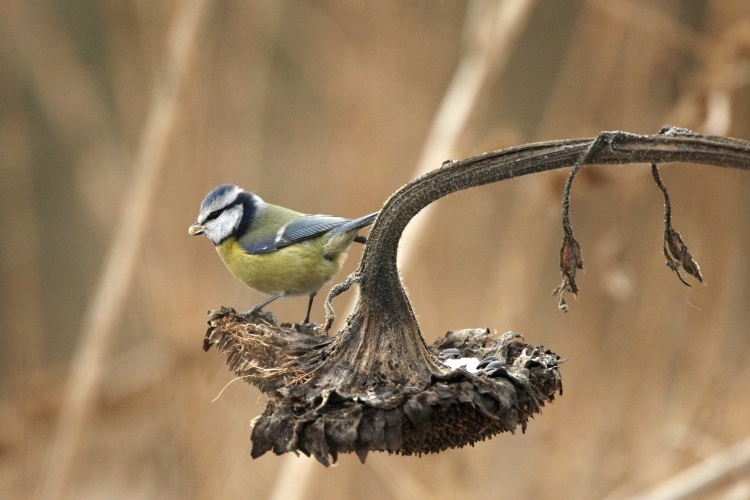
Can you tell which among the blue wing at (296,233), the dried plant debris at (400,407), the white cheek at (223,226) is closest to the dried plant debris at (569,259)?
the dried plant debris at (400,407)

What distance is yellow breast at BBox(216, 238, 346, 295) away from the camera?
2.04 meters

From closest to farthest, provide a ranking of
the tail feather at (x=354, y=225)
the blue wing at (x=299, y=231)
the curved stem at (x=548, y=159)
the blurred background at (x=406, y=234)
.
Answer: the curved stem at (x=548, y=159)
the tail feather at (x=354, y=225)
the blue wing at (x=299, y=231)
the blurred background at (x=406, y=234)

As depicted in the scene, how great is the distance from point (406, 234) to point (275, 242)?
0.35m

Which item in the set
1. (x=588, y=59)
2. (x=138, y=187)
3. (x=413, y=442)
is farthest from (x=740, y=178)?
(x=413, y=442)

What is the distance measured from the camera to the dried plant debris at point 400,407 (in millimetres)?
847

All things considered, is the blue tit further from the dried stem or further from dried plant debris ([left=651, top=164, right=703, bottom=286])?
dried plant debris ([left=651, top=164, right=703, bottom=286])

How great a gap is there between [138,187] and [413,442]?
1.49 metres

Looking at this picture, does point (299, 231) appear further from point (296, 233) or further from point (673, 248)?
point (673, 248)

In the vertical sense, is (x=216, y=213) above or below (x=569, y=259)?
above

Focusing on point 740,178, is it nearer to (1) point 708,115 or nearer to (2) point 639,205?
(2) point 639,205

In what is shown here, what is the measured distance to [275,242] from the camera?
2.11 m

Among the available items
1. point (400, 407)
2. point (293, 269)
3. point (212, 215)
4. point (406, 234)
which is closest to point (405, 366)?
point (400, 407)

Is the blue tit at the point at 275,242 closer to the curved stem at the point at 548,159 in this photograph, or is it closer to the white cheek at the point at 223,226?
the white cheek at the point at 223,226

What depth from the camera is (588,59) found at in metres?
2.70
